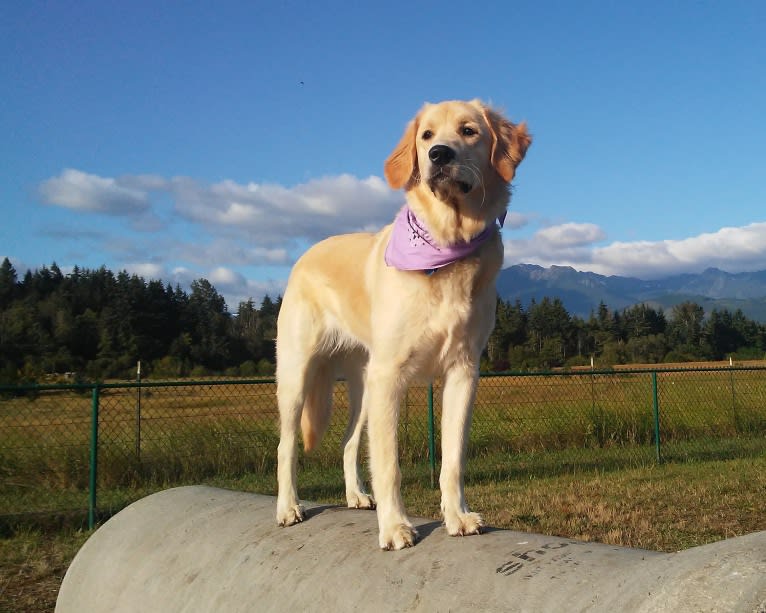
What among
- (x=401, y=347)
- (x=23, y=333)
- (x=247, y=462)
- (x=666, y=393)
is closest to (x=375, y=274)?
(x=401, y=347)

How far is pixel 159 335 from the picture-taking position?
58.8m

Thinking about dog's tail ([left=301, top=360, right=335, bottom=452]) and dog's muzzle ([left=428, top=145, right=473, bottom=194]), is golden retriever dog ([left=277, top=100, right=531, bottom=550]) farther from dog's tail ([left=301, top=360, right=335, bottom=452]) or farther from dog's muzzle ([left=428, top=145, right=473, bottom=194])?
dog's tail ([left=301, top=360, right=335, bottom=452])

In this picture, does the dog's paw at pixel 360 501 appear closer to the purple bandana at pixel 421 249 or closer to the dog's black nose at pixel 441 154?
the purple bandana at pixel 421 249

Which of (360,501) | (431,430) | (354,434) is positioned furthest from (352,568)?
(431,430)

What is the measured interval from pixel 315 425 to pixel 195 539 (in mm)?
1002

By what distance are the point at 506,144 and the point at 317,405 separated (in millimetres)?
1888

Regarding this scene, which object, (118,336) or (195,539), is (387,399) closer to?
(195,539)

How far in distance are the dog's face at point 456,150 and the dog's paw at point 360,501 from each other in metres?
1.78

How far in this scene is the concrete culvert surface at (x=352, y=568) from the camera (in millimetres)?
1801

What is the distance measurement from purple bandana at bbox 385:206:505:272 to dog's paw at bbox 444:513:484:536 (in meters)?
1.04

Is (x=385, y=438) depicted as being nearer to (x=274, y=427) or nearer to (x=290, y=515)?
(x=290, y=515)

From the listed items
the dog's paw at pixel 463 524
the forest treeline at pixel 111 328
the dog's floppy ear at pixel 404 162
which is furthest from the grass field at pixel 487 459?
the forest treeline at pixel 111 328

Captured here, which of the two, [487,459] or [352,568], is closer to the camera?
[352,568]

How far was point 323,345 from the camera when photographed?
411cm
